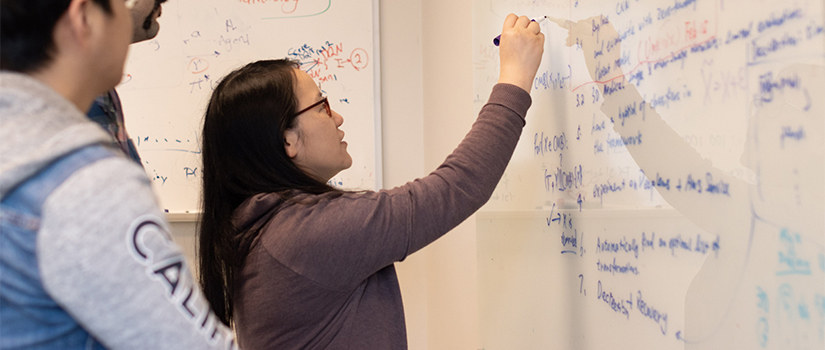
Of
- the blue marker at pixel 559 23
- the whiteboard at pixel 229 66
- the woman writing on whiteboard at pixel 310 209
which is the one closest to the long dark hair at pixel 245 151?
the woman writing on whiteboard at pixel 310 209

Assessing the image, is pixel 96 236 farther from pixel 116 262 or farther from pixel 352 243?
pixel 352 243

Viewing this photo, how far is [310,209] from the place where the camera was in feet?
2.95

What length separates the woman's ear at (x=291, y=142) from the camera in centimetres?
101

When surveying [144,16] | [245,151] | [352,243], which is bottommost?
[352,243]

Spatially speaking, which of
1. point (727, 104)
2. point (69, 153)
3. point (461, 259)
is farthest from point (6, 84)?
point (461, 259)

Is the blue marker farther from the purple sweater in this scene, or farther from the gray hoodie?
the gray hoodie

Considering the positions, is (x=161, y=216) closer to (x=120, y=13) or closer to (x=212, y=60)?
(x=120, y=13)

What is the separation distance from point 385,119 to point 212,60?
0.58 metres

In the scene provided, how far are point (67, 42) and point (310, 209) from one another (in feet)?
1.45

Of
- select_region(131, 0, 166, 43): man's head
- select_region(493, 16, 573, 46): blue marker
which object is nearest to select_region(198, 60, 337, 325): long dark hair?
select_region(131, 0, 166, 43): man's head

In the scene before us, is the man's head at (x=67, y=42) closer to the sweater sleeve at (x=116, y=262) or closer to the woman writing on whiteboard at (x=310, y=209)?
the sweater sleeve at (x=116, y=262)

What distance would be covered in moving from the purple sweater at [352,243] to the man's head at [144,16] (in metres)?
0.28

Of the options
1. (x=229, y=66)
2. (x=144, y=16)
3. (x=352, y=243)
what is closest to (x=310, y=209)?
(x=352, y=243)

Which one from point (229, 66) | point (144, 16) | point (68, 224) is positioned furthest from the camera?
point (229, 66)
